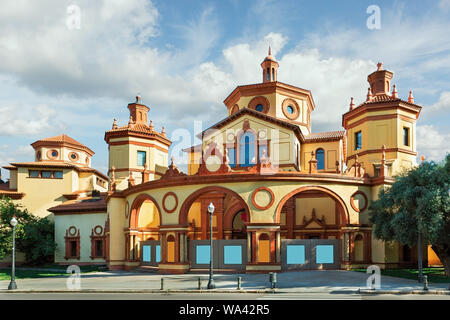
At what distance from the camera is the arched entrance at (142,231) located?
115ft

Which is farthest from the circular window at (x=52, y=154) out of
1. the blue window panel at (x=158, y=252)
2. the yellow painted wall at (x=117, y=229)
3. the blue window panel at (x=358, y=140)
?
the blue window panel at (x=358, y=140)

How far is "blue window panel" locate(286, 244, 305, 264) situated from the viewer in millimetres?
30266

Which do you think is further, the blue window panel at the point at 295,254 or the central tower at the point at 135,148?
the central tower at the point at 135,148

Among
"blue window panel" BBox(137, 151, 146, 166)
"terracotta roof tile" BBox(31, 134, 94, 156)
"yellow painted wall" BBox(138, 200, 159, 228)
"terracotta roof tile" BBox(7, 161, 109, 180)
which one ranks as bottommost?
"yellow painted wall" BBox(138, 200, 159, 228)

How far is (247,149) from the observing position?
3969 cm

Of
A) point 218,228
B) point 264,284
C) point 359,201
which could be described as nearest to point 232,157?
point 218,228

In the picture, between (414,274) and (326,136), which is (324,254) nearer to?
(414,274)

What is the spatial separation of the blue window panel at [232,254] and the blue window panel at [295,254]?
127 inches

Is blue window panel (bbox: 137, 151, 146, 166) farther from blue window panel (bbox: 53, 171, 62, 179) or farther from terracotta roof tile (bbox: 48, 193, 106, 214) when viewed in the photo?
blue window panel (bbox: 53, 171, 62, 179)

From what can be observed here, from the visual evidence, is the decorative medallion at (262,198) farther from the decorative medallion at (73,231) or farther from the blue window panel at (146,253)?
the decorative medallion at (73,231)

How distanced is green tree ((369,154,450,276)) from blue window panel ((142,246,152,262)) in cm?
1676

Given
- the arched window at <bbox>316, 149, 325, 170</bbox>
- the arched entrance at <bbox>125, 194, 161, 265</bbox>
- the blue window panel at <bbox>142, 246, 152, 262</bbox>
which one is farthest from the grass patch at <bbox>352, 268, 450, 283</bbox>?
the arched entrance at <bbox>125, 194, 161, 265</bbox>

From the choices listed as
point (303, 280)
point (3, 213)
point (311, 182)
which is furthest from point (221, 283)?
point (3, 213)
